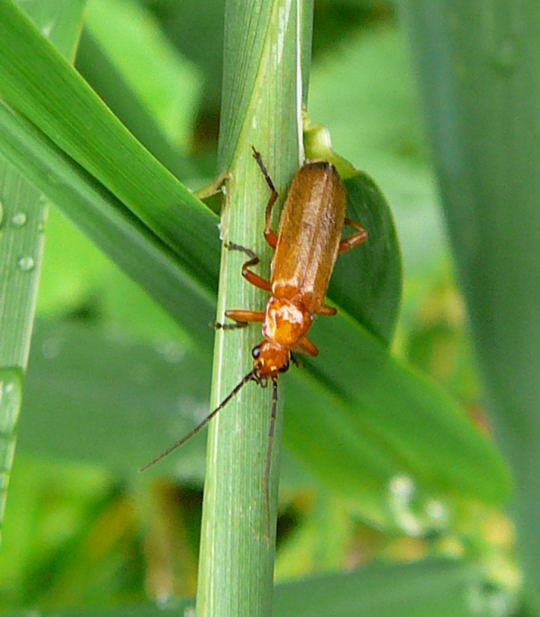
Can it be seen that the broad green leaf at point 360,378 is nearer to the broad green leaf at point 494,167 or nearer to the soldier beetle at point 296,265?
the soldier beetle at point 296,265

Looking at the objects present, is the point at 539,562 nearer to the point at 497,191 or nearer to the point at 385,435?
the point at 385,435

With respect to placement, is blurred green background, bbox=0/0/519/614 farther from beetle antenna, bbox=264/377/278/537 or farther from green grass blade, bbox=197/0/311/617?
beetle antenna, bbox=264/377/278/537

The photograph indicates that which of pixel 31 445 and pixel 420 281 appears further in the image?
pixel 420 281

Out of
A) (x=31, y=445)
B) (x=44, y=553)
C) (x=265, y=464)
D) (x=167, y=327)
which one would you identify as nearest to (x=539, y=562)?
(x=265, y=464)

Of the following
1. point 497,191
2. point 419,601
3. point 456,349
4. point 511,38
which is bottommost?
point 419,601

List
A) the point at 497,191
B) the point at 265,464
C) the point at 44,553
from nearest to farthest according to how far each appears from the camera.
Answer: the point at 265,464
the point at 497,191
the point at 44,553

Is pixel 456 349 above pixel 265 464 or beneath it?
above

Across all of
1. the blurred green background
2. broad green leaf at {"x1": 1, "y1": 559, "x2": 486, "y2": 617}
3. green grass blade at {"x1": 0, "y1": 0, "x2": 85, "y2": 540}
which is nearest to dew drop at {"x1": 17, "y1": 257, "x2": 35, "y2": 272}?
green grass blade at {"x1": 0, "y1": 0, "x2": 85, "y2": 540}

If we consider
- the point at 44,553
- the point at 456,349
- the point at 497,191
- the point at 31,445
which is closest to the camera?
the point at 497,191
